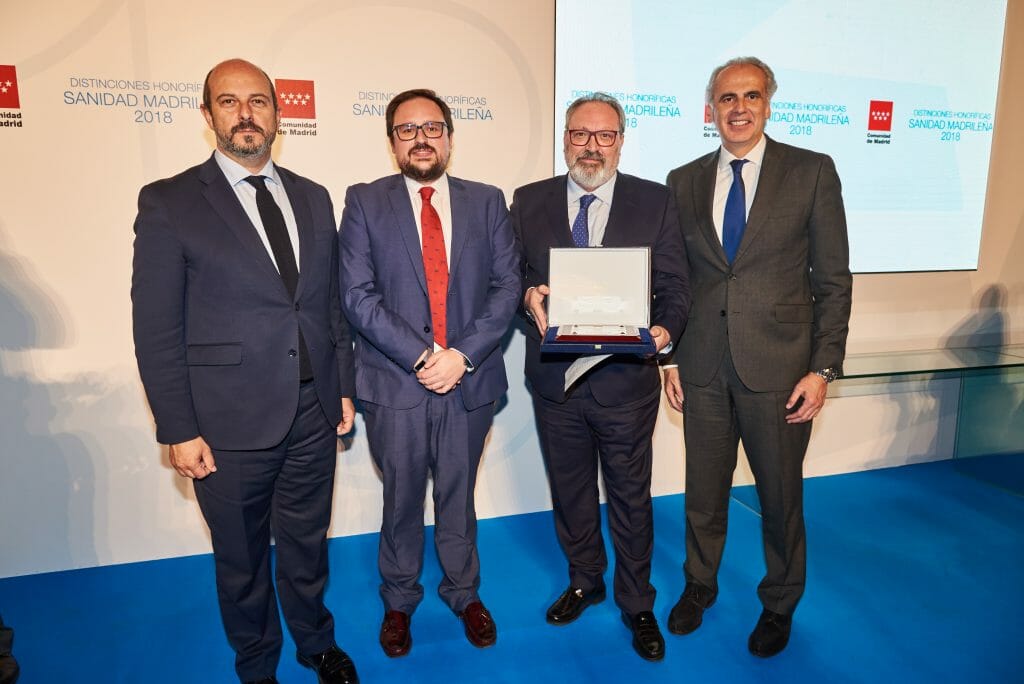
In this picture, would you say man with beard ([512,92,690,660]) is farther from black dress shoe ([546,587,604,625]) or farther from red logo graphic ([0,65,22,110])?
red logo graphic ([0,65,22,110])

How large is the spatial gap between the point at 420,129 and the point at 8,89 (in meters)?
1.87

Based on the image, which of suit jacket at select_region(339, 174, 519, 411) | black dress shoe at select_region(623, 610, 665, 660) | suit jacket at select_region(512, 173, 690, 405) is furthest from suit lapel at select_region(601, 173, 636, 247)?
black dress shoe at select_region(623, 610, 665, 660)

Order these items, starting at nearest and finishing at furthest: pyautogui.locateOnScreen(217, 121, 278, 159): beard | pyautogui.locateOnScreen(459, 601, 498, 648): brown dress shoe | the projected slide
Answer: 1. pyautogui.locateOnScreen(217, 121, 278, 159): beard
2. pyautogui.locateOnScreen(459, 601, 498, 648): brown dress shoe
3. the projected slide

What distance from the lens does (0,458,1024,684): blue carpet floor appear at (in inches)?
93.1

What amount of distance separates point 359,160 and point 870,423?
360cm

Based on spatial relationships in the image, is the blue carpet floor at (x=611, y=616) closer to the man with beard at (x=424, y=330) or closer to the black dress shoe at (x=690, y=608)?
the black dress shoe at (x=690, y=608)

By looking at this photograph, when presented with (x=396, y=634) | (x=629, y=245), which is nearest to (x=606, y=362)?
(x=629, y=245)

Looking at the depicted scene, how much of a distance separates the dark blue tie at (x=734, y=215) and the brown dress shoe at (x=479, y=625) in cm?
165

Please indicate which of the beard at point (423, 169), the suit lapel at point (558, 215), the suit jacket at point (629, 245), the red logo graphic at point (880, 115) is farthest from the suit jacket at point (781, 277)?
A: the red logo graphic at point (880, 115)

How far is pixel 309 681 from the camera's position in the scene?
2.32 m

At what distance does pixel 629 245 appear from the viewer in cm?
239

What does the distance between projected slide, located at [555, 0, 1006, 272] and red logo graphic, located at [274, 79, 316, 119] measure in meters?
1.22

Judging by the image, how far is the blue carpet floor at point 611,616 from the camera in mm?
2365

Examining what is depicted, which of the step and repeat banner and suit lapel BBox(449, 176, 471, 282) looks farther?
the step and repeat banner
